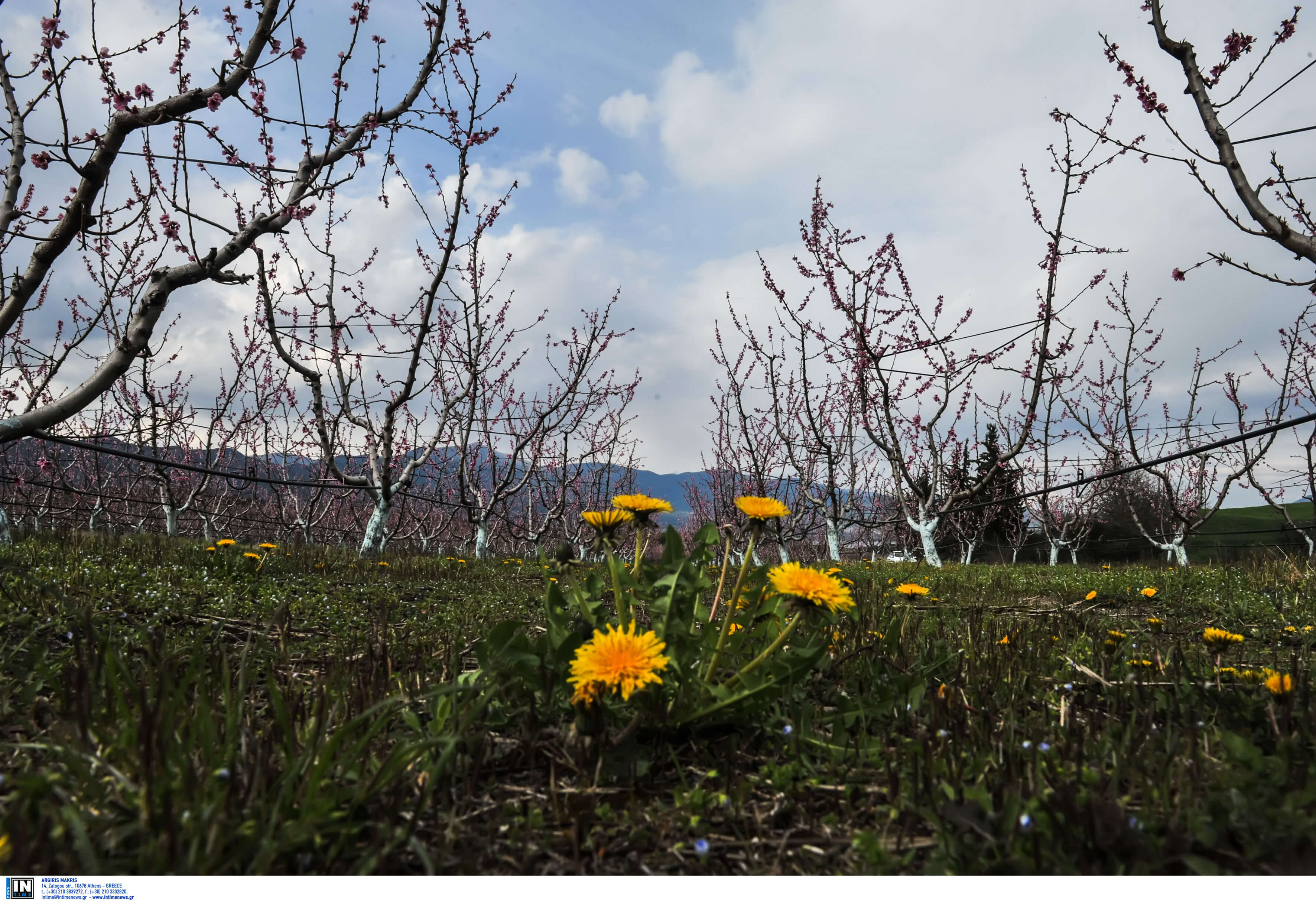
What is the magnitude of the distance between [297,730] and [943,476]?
52.0 ft

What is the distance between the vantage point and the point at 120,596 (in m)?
3.22

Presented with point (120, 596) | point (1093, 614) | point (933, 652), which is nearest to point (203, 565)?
point (120, 596)

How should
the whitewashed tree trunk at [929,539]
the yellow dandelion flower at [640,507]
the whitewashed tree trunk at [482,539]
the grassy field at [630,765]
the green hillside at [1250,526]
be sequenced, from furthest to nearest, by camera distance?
the green hillside at [1250,526], the whitewashed tree trunk at [482,539], the whitewashed tree trunk at [929,539], the yellow dandelion flower at [640,507], the grassy field at [630,765]

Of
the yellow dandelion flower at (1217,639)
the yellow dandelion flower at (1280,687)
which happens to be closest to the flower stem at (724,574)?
the yellow dandelion flower at (1280,687)

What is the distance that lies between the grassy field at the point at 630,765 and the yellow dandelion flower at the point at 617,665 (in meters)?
0.14

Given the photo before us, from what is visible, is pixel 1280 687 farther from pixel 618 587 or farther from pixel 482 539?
pixel 482 539

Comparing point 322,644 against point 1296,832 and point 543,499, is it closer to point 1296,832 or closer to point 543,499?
point 1296,832

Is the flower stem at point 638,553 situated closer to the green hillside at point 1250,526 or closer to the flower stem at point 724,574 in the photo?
the flower stem at point 724,574

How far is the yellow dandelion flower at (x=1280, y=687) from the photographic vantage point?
158cm

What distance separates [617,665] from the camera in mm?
1355

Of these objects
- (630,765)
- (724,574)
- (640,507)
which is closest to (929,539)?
(724,574)

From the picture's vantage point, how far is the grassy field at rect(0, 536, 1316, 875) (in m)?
1.10

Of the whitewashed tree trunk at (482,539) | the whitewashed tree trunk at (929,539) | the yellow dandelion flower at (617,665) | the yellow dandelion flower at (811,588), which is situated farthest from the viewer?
the whitewashed tree trunk at (482,539)

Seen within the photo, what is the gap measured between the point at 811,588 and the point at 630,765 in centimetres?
60
